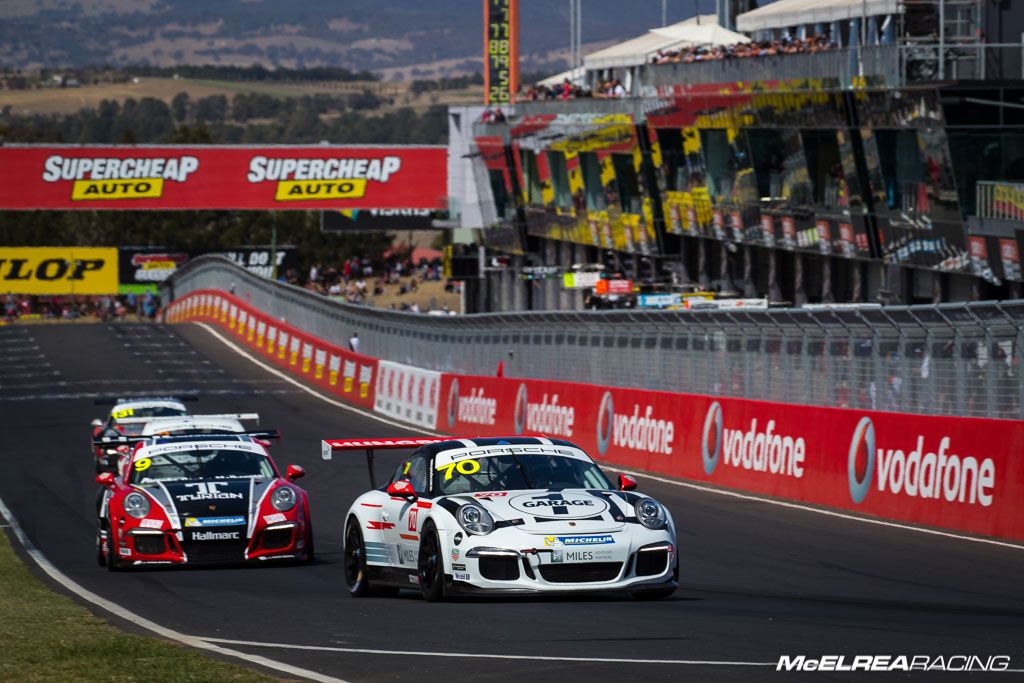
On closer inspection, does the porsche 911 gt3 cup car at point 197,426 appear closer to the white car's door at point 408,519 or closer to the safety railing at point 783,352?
the safety railing at point 783,352

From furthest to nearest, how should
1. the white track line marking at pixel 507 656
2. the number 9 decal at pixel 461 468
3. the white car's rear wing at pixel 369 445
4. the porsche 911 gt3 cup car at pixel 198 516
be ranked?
the porsche 911 gt3 cup car at pixel 198 516
the white car's rear wing at pixel 369 445
the number 9 decal at pixel 461 468
the white track line marking at pixel 507 656

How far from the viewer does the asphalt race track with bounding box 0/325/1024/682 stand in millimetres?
9102

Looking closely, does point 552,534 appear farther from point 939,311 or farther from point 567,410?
point 567,410

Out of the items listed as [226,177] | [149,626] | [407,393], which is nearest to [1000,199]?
[407,393]

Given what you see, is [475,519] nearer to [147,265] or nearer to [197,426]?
[197,426]

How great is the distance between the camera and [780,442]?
70.6ft

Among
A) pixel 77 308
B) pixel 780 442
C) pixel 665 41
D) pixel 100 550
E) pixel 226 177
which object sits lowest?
pixel 77 308

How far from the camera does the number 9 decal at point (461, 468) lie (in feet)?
41.6

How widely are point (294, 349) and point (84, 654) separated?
1718 inches

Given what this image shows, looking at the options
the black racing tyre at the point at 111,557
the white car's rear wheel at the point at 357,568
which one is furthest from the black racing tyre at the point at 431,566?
the black racing tyre at the point at 111,557

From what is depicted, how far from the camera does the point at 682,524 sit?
61.0 feet

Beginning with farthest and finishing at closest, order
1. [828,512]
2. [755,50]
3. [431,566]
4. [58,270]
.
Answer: [58,270], [755,50], [828,512], [431,566]

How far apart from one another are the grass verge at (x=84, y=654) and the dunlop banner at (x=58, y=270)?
90310mm

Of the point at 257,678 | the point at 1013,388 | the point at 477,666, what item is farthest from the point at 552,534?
the point at 1013,388
